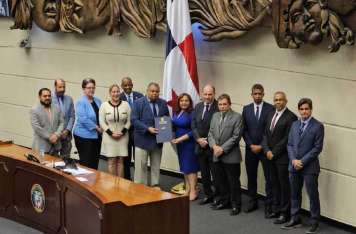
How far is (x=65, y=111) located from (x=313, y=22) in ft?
11.1

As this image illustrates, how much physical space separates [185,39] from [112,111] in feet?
4.14

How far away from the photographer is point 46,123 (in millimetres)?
8023

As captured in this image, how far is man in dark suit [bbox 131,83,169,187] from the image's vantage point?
25.9 feet

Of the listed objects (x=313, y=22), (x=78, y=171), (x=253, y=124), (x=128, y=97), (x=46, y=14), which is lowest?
(x=78, y=171)

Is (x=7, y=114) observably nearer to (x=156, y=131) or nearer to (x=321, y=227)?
(x=156, y=131)

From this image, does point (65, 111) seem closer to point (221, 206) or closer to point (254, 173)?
point (221, 206)

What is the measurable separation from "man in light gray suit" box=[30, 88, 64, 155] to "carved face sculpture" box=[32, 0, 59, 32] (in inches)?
105

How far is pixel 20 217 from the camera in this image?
278 inches

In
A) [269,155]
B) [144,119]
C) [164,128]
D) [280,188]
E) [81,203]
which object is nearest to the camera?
[81,203]

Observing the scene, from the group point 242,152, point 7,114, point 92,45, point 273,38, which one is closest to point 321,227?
point 242,152

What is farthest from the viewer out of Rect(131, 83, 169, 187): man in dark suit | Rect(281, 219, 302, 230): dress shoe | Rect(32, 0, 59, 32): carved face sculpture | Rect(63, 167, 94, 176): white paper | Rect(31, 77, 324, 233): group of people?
Rect(32, 0, 59, 32): carved face sculpture

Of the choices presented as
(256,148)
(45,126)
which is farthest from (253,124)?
(45,126)

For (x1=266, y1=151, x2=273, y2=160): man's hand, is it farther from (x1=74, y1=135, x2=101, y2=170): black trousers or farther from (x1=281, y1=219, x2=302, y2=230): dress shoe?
(x1=74, y1=135, x2=101, y2=170): black trousers

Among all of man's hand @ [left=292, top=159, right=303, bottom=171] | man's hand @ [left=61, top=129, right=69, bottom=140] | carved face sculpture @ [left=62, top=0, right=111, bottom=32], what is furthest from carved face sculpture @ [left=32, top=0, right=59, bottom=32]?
man's hand @ [left=292, top=159, right=303, bottom=171]
